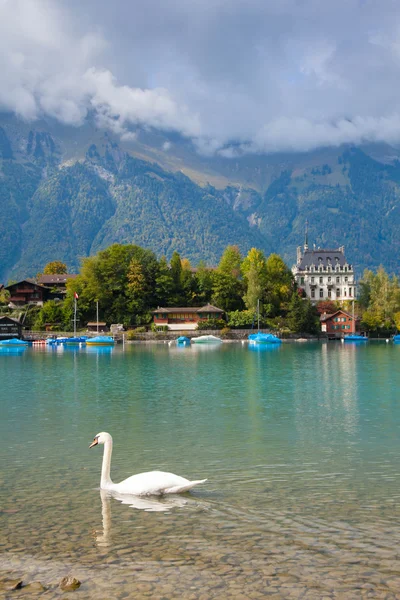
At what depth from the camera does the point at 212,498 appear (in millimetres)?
14664

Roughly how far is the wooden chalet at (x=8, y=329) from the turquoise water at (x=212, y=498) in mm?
75417

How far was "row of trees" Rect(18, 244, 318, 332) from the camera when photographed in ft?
390

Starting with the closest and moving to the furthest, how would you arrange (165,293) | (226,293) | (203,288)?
(165,293), (226,293), (203,288)

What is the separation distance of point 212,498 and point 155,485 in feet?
4.51

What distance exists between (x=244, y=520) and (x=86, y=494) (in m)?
4.24

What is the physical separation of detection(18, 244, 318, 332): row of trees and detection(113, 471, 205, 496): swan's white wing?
334 feet

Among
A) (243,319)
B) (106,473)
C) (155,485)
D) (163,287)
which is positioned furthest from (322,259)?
(155,485)

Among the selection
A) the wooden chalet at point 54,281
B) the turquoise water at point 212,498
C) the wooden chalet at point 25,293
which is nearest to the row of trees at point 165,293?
the wooden chalet at point 25,293

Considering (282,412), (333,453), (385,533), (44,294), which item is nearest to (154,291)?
(44,294)

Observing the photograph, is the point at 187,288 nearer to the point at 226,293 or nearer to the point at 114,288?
the point at 226,293

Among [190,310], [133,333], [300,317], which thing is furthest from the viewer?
[190,310]

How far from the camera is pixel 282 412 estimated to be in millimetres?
29203

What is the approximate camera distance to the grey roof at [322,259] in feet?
524

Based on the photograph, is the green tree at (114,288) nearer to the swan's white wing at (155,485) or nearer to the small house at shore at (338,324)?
the small house at shore at (338,324)
